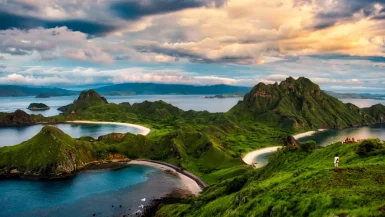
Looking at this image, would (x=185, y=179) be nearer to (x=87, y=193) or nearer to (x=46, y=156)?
(x=87, y=193)

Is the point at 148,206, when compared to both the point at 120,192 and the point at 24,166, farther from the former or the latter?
the point at 24,166

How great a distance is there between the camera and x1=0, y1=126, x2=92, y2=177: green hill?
518 ft

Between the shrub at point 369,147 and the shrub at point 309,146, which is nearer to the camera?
the shrub at point 369,147

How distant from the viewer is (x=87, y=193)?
13138 cm

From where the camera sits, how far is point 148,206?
379 feet

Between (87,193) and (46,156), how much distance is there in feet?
154

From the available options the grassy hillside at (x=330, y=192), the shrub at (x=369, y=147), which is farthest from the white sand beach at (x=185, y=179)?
the shrub at (x=369, y=147)

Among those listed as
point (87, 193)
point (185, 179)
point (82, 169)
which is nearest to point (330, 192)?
point (87, 193)

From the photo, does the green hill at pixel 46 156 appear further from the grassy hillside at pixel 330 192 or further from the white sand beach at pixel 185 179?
the grassy hillside at pixel 330 192

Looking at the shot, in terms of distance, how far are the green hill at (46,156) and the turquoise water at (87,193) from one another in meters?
10.6

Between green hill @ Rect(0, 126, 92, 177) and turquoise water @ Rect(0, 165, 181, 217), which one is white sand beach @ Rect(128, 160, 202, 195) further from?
green hill @ Rect(0, 126, 92, 177)

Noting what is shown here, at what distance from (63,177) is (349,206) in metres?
145

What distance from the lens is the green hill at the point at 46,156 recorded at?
158m

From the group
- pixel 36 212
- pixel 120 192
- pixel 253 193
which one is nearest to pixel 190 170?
pixel 120 192
